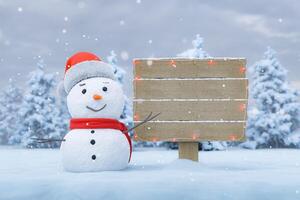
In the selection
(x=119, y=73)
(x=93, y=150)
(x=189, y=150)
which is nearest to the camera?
(x=93, y=150)

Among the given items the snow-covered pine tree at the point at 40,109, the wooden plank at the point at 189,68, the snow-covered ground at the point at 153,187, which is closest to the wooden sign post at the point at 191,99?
the wooden plank at the point at 189,68

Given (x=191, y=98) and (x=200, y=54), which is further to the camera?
(x=200, y=54)

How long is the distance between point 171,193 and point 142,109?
11.4ft

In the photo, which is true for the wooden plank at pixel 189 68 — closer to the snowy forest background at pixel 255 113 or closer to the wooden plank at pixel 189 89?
the wooden plank at pixel 189 89

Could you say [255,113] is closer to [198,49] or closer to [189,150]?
[198,49]

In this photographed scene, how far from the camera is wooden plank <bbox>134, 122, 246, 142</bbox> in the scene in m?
9.75

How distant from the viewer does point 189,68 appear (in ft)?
32.4

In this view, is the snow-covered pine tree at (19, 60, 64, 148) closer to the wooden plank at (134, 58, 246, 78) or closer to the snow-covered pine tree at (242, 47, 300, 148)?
the snow-covered pine tree at (242, 47, 300, 148)

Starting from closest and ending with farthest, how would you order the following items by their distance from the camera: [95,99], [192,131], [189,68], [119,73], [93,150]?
[93,150], [95,99], [192,131], [189,68], [119,73]

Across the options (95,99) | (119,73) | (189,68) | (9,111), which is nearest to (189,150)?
(189,68)

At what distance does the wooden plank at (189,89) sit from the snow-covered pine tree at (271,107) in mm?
12666

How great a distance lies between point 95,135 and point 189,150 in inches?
83.6

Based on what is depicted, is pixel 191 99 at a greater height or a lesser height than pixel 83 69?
lesser

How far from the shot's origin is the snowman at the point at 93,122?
8.71 metres
